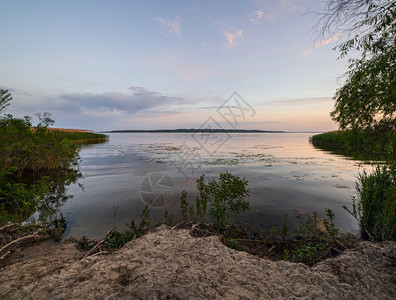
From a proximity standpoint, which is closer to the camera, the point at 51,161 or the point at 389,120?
the point at 389,120

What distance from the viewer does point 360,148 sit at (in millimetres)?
6562

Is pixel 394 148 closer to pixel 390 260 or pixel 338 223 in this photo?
pixel 390 260

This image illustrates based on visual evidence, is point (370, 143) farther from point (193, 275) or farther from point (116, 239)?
point (116, 239)

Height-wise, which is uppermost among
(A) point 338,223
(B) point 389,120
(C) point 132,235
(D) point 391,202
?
(B) point 389,120

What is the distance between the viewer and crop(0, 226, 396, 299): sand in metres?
3.57

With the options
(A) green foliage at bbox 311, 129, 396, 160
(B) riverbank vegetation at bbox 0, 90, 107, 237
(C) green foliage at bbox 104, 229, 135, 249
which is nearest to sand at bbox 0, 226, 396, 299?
(C) green foliage at bbox 104, 229, 135, 249

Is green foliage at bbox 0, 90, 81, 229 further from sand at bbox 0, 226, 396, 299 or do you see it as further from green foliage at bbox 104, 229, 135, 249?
sand at bbox 0, 226, 396, 299

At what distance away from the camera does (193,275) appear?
3992 millimetres

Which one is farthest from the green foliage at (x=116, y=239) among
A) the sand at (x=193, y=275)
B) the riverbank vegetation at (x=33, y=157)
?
the riverbank vegetation at (x=33, y=157)

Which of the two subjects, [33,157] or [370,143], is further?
[33,157]

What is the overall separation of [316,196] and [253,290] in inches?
484

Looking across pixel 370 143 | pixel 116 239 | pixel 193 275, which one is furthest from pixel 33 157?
pixel 370 143

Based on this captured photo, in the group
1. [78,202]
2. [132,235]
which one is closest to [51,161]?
[78,202]

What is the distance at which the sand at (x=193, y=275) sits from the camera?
357 centimetres
